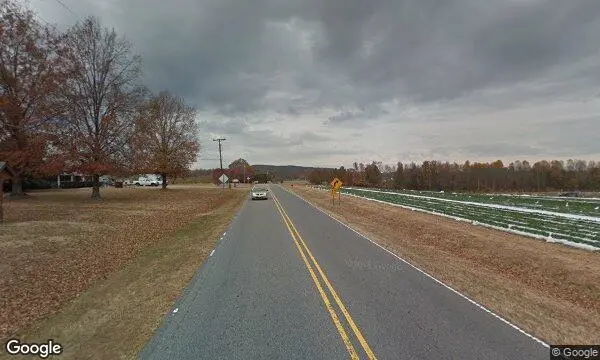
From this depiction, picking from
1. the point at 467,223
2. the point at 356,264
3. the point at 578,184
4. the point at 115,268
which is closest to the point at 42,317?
the point at 115,268

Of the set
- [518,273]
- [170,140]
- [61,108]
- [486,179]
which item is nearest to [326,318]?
[518,273]

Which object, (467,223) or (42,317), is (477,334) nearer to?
(42,317)

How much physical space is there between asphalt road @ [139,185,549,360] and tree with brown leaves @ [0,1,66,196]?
2688 centimetres

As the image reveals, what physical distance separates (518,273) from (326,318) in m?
7.45

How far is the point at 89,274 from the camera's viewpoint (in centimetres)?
1003

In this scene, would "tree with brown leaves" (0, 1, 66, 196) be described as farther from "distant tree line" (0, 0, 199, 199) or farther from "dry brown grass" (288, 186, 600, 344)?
"dry brown grass" (288, 186, 600, 344)

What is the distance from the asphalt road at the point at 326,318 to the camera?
16.8 ft

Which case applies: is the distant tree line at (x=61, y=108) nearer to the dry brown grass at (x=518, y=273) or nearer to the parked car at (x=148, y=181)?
the dry brown grass at (x=518, y=273)

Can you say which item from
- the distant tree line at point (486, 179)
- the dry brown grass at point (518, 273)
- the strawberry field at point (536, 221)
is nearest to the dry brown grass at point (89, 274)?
the dry brown grass at point (518, 273)

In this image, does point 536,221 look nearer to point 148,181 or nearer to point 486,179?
point 148,181

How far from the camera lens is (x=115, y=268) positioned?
10.8 meters

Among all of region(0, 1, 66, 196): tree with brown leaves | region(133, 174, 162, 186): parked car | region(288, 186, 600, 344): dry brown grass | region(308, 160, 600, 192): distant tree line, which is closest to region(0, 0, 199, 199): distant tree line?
region(0, 1, 66, 196): tree with brown leaves

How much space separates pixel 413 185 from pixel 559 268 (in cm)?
11586

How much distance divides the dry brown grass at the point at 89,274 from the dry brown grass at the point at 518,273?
649 cm
